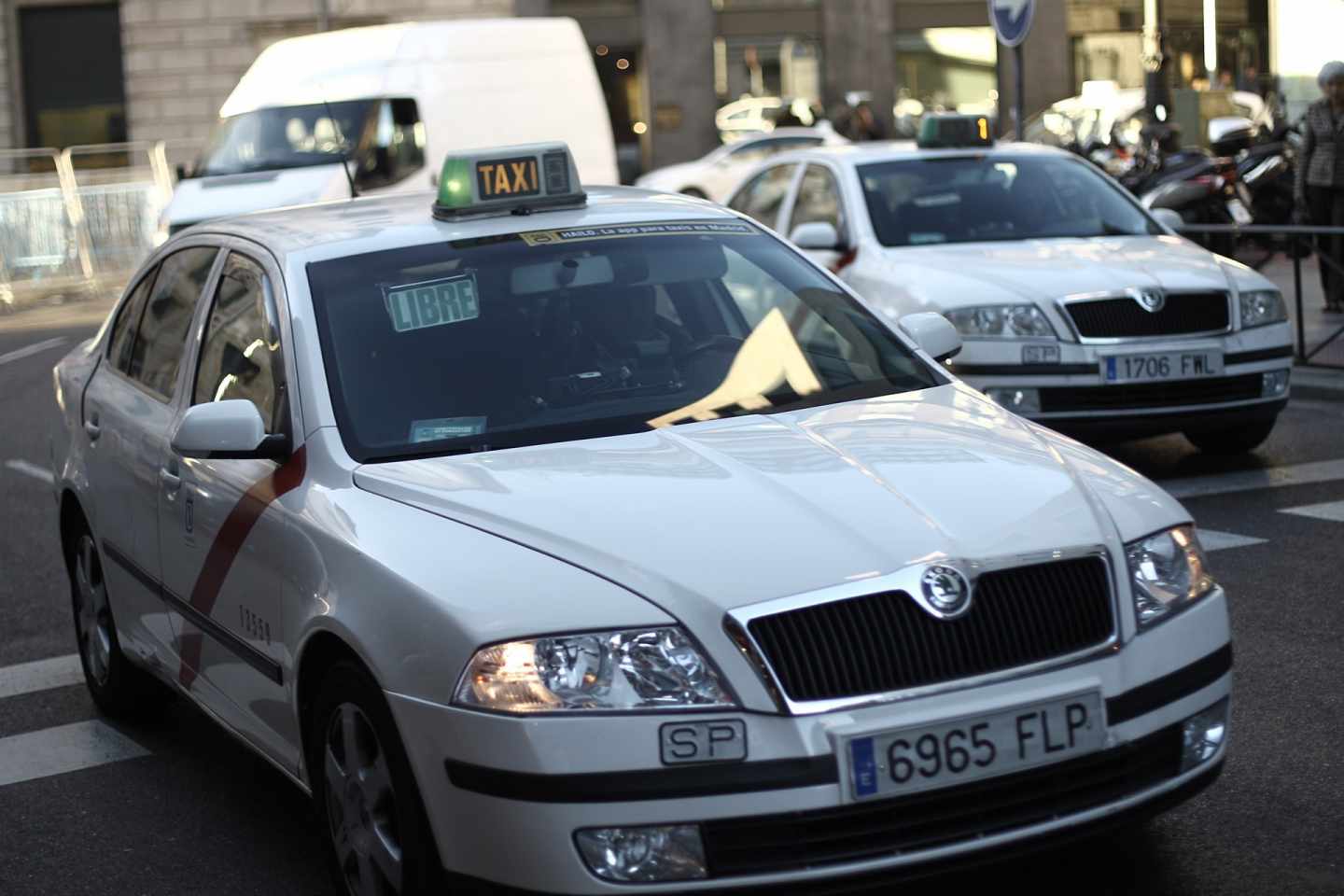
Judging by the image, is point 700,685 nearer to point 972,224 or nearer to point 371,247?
point 371,247

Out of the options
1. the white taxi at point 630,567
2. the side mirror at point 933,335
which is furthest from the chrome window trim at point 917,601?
the side mirror at point 933,335

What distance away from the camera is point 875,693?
3.41 meters

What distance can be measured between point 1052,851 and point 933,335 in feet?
5.58

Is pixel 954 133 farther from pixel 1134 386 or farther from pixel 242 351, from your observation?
pixel 242 351

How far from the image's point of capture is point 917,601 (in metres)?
3.47

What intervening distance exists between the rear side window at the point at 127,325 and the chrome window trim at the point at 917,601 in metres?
3.00

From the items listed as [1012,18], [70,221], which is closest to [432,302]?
[1012,18]

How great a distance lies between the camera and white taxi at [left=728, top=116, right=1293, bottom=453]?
28.7ft

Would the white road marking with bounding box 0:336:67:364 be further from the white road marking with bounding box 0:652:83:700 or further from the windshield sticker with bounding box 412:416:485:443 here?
the windshield sticker with bounding box 412:416:485:443

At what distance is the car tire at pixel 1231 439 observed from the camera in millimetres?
9375

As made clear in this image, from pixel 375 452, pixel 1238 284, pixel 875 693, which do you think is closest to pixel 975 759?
pixel 875 693

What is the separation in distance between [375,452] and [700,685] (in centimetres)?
119

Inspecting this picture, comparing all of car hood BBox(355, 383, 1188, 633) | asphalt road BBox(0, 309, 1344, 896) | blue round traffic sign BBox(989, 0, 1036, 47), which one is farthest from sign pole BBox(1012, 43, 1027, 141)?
car hood BBox(355, 383, 1188, 633)

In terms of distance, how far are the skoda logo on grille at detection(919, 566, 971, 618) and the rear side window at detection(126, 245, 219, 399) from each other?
252 cm
